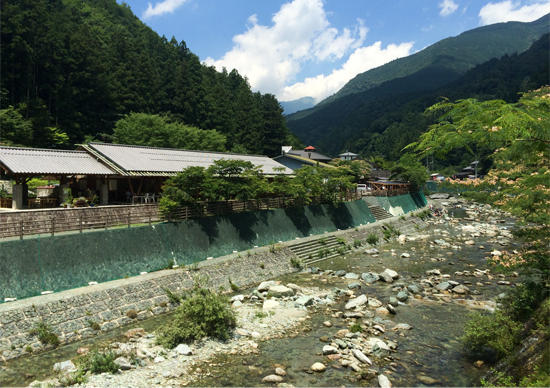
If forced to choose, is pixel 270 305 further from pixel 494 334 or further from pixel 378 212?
pixel 378 212

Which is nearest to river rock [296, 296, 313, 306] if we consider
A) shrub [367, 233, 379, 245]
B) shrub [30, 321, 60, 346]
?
shrub [30, 321, 60, 346]

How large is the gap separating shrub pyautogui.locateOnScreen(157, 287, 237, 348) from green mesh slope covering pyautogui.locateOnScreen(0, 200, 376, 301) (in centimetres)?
561

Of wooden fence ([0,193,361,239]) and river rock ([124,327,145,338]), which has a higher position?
wooden fence ([0,193,361,239])

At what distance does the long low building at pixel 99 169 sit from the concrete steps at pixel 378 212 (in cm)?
2299

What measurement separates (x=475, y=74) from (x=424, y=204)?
158331 mm

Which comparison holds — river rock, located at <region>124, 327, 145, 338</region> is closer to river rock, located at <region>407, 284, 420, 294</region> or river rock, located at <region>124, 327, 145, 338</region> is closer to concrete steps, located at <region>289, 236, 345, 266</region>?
concrete steps, located at <region>289, 236, 345, 266</region>

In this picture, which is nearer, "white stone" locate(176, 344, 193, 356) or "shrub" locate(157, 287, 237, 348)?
"white stone" locate(176, 344, 193, 356)

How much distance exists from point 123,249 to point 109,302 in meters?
3.86

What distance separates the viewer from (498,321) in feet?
41.1

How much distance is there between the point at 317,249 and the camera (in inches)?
1137

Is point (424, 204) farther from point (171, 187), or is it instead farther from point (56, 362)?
point (56, 362)

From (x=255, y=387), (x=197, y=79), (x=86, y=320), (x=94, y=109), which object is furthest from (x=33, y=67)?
(x=255, y=387)

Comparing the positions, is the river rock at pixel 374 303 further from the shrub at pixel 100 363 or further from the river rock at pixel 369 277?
the shrub at pixel 100 363

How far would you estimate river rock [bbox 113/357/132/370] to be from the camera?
11.0 metres
